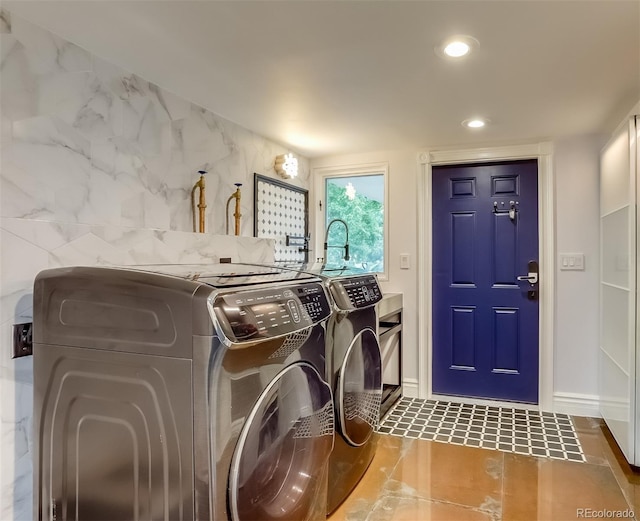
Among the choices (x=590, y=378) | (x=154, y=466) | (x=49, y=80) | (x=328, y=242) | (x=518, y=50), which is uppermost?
(x=518, y=50)

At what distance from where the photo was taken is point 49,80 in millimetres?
1689

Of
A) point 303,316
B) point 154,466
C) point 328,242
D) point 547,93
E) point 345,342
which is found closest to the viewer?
point 154,466

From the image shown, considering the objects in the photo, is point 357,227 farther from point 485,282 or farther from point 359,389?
point 359,389

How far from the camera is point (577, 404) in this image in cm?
315

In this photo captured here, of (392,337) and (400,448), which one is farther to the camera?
(392,337)

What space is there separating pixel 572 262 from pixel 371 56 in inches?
87.7

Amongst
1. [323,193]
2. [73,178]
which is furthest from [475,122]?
[73,178]

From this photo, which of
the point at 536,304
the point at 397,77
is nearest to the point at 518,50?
the point at 397,77

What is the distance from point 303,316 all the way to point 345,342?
24.0 inches

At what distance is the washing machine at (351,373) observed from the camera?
6.35 ft

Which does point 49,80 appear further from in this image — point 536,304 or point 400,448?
point 536,304

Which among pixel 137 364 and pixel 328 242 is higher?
pixel 328 242

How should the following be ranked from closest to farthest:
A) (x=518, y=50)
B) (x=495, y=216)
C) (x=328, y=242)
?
(x=518, y=50) → (x=495, y=216) → (x=328, y=242)

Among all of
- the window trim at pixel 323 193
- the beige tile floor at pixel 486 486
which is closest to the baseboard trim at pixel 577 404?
the beige tile floor at pixel 486 486
